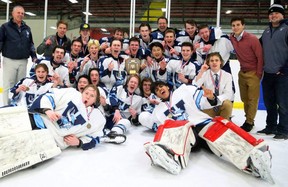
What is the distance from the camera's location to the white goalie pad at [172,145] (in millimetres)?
1763

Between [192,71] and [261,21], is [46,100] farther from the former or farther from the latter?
[261,21]

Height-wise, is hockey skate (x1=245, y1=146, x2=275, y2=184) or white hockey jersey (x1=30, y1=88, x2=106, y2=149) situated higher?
white hockey jersey (x1=30, y1=88, x2=106, y2=149)

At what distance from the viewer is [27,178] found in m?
1.65

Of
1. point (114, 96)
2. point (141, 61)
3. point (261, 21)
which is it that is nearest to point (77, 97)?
Result: point (114, 96)

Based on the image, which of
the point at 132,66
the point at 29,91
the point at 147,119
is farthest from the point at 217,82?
the point at 29,91

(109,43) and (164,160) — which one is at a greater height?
(109,43)

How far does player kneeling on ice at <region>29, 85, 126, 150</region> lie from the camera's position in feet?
6.70

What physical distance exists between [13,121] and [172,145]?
1080 millimetres

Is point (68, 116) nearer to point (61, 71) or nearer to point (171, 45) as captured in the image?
point (61, 71)

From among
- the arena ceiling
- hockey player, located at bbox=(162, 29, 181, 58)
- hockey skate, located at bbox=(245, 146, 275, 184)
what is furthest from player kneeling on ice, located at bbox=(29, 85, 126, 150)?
the arena ceiling

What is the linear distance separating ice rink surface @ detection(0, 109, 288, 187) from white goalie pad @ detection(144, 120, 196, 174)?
0.08 meters

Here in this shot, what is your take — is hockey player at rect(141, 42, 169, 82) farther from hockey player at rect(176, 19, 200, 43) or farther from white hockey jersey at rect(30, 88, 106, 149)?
white hockey jersey at rect(30, 88, 106, 149)

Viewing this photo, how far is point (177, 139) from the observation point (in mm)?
1925

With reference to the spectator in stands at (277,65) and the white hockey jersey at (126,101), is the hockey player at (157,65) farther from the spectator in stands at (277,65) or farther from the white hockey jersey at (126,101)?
the spectator in stands at (277,65)
